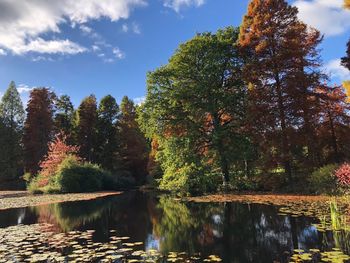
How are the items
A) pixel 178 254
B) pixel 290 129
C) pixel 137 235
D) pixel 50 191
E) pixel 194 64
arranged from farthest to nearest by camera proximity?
pixel 50 191 → pixel 194 64 → pixel 290 129 → pixel 137 235 → pixel 178 254

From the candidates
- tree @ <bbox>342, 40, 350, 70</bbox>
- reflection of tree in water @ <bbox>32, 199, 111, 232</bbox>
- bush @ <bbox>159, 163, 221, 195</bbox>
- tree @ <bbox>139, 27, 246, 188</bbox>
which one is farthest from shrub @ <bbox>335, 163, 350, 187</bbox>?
reflection of tree in water @ <bbox>32, 199, 111, 232</bbox>

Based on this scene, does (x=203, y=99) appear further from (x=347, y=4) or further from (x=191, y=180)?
(x=347, y=4)

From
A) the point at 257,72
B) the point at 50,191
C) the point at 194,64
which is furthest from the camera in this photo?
the point at 50,191

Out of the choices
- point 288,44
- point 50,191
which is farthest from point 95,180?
point 288,44

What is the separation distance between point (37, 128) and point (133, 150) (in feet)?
42.9

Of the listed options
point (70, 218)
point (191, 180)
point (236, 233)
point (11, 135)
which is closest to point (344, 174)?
point (236, 233)

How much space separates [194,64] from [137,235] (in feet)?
51.7

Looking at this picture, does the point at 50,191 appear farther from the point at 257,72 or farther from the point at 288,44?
the point at 288,44

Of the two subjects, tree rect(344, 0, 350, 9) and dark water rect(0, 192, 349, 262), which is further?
tree rect(344, 0, 350, 9)

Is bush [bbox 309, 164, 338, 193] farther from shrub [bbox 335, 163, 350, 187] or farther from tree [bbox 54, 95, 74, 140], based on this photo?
tree [bbox 54, 95, 74, 140]

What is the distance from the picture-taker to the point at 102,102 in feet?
144

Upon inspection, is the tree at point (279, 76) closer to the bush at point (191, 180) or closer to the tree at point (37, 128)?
the bush at point (191, 180)

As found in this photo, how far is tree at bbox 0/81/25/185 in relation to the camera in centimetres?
4509

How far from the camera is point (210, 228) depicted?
1049 centimetres
